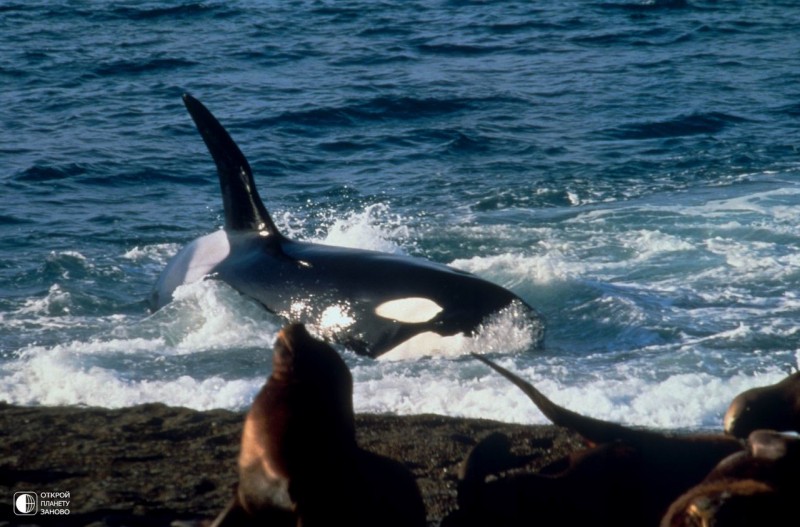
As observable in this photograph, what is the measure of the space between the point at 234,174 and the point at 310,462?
6616mm

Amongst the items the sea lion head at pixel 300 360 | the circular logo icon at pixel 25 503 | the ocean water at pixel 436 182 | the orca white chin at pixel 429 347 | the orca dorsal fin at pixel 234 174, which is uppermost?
the sea lion head at pixel 300 360

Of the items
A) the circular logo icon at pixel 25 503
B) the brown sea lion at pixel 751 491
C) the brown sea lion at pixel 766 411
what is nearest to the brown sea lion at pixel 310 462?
the brown sea lion at pixel 751 491

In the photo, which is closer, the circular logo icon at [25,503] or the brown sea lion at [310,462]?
the brown sea lion at [310,462]

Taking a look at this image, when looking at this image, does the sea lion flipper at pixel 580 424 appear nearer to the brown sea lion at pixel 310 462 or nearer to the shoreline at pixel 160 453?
the shoreline at pixel 160 453

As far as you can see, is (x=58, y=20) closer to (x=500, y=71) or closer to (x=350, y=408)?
(x=500, y=71)

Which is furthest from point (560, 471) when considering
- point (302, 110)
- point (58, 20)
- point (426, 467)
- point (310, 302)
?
point (58, 20)

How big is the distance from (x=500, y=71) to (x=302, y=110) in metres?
4.79

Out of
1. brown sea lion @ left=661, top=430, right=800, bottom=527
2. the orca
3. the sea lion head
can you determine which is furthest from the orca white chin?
the sea lion head

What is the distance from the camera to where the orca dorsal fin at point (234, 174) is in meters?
10.8

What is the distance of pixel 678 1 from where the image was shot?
30281 millimetres

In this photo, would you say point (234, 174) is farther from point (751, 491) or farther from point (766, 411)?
point (751, 491)

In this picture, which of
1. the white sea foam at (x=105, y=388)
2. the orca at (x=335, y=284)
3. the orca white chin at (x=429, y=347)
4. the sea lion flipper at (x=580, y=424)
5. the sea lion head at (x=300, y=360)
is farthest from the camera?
the orca at (x=335, y=284)

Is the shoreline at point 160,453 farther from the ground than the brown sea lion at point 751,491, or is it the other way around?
the brown sea lion at point 751,491

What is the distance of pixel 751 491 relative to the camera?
4.33 metres
